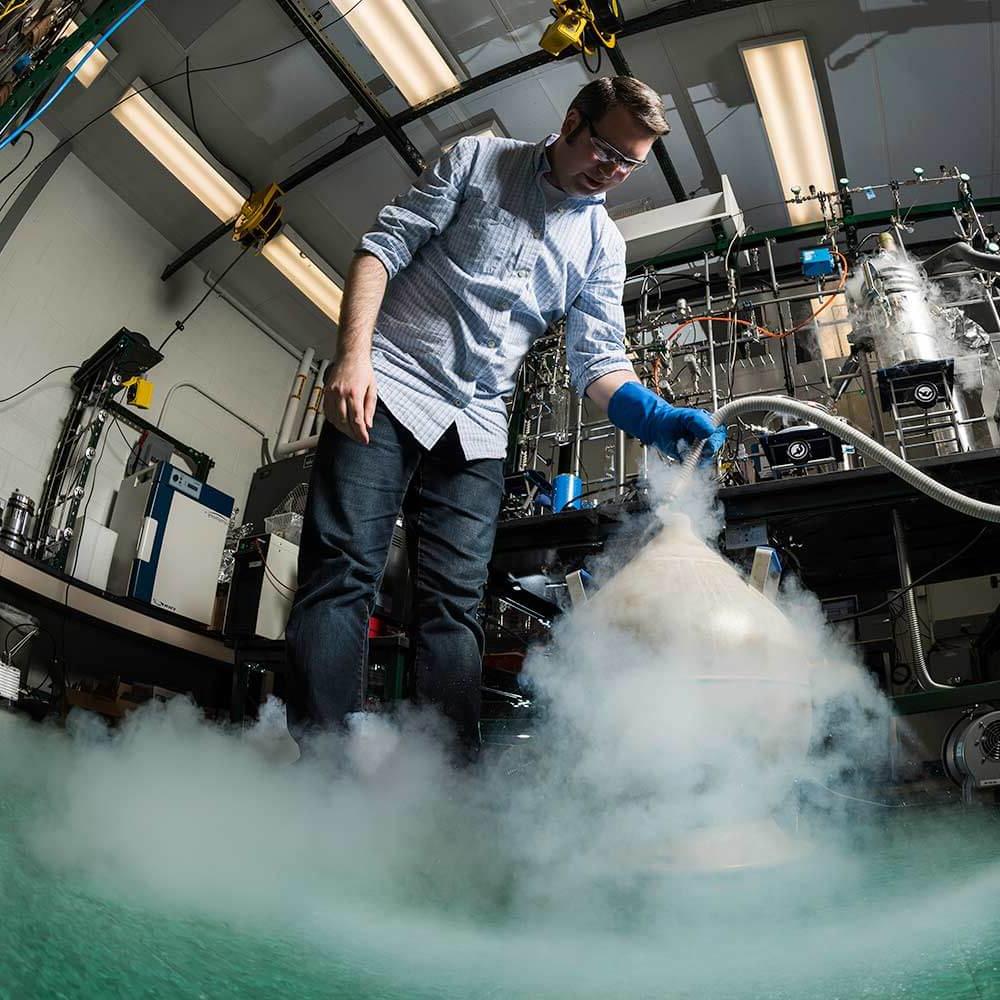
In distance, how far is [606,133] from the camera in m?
1.12

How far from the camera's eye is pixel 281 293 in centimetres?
517

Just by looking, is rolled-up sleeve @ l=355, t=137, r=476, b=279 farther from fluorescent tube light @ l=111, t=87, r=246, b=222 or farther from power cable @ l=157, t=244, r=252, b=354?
power cable @ l=157, t=244, r=252, b=354

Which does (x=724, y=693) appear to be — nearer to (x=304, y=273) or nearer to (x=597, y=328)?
(x=597, y=328)

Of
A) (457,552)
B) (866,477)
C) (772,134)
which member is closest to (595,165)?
(457,552)

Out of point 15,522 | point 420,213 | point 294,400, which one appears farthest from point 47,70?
point 294,400

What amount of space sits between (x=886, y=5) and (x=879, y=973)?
4.40 m

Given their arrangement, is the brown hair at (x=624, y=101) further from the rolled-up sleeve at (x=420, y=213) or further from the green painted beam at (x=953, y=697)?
the green painted beam at (x=953, y=697)

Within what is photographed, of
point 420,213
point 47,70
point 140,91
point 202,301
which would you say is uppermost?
point 140,91

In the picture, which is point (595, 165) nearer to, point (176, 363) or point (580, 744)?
point (580, 744)

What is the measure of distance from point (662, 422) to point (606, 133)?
16.7 inches

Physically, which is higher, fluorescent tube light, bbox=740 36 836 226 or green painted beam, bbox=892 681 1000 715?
fluorescent tube light, bbox=740 36 836 226

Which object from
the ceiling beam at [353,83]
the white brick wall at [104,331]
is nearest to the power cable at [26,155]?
the white brick wall at [104,331]

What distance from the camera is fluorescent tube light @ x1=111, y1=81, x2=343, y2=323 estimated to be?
414 centimetres

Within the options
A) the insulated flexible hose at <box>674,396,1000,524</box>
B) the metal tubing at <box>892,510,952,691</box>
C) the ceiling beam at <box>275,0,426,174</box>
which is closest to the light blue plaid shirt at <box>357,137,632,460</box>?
the insulated flexible hose at <box>674,396,1000,524</box>
